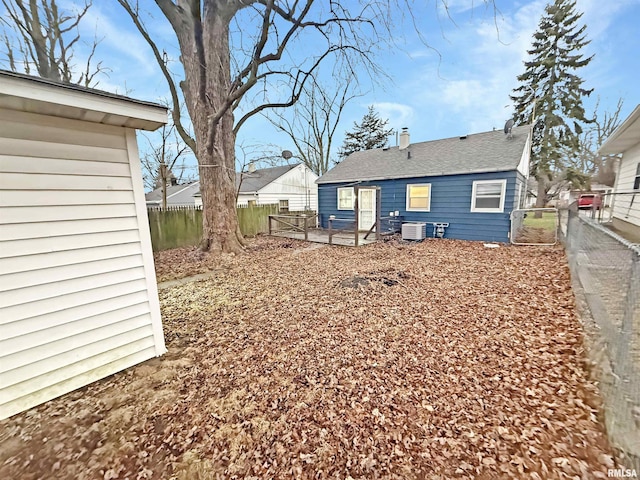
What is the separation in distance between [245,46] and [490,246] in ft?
27.8

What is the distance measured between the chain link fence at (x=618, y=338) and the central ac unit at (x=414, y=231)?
670cm

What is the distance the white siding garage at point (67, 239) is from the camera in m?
2.04

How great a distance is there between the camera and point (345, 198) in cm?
1227

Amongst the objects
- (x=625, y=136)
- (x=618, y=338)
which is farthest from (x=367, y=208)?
(x=618, y=338)

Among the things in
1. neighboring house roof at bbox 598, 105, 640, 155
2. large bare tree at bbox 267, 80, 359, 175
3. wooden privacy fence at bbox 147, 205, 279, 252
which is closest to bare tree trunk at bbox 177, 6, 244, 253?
wooden privacy fence at bbox 147, 205, 279, 252

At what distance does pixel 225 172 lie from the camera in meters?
7.39

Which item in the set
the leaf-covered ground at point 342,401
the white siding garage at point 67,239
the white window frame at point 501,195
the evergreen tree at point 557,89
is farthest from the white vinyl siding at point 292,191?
the white siding garage at point 67,239

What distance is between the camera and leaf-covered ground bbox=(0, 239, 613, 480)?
1.68m

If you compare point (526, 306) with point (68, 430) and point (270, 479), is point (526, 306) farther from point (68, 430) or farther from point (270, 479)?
point (68, 430)

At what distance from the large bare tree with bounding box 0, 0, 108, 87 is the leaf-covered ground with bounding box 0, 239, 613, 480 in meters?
10.5

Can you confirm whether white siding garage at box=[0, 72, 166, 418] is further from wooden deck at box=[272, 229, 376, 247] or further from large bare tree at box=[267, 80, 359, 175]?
large bare tree at box=[267, 80, 359, 175]

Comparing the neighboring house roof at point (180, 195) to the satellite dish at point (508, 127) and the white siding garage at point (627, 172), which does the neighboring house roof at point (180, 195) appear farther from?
the white siding garage at point (627, 172)

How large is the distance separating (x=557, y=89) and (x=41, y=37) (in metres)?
27.4

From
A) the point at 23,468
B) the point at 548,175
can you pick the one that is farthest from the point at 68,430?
the point at 548,175
